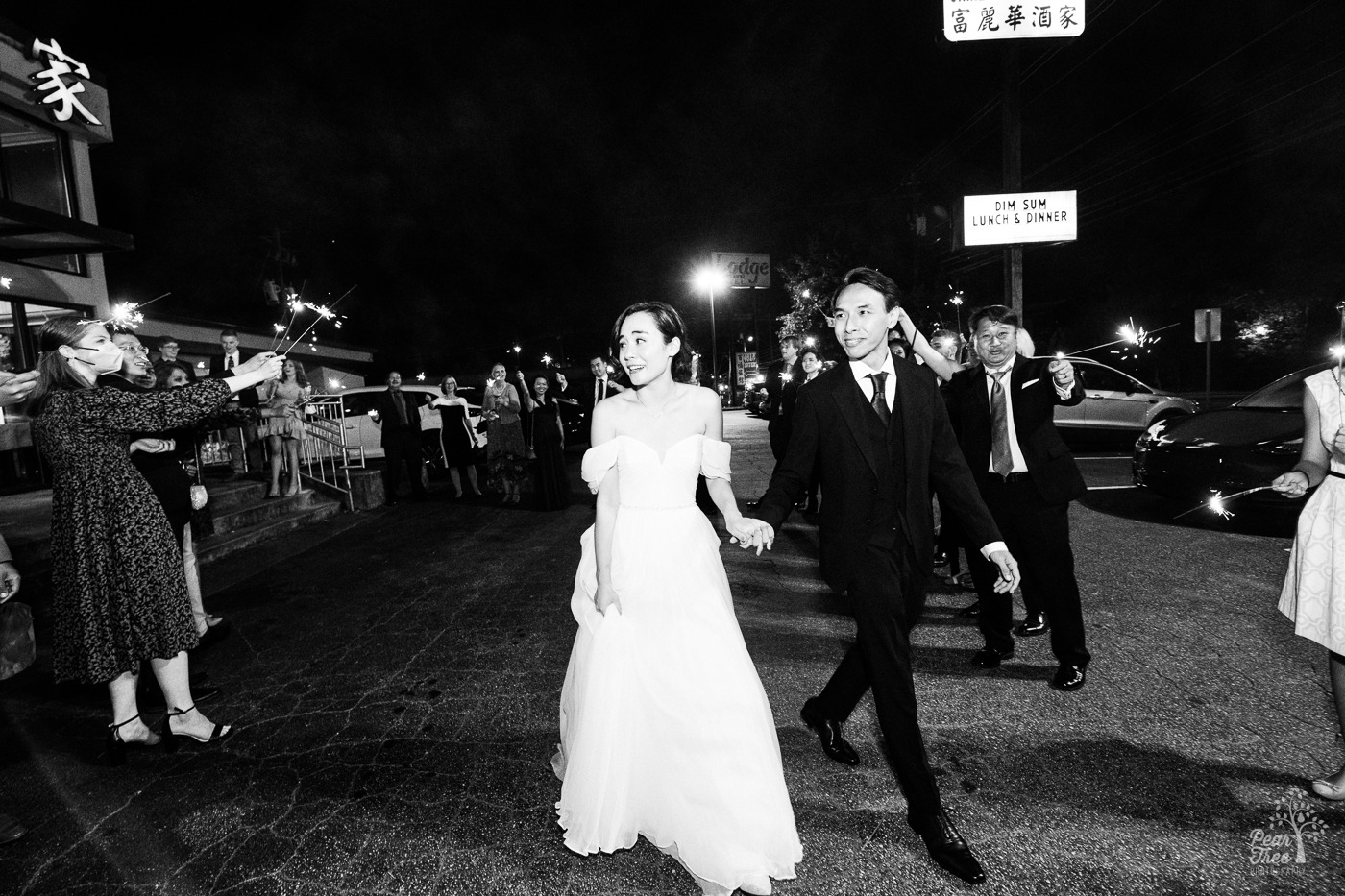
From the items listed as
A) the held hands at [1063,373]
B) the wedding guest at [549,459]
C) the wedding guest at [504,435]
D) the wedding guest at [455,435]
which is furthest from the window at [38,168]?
the held hands at [1063,373]

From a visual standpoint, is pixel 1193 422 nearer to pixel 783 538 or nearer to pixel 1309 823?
pixel 783 538

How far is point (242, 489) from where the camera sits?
28.7 ft

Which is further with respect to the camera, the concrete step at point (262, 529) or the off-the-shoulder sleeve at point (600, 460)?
the concrete step at point (262, 529)

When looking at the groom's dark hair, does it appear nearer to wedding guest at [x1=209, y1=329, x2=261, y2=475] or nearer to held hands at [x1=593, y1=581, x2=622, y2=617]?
held hands at [x1=593, y1=581, x2=622, y2=617]

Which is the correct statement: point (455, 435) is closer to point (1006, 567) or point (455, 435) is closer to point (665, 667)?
point (665, 667)

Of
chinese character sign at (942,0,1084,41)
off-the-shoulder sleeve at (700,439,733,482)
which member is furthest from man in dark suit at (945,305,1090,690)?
chinese character sign at (942,0,1084,41)

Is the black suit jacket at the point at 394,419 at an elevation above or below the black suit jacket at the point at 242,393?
below

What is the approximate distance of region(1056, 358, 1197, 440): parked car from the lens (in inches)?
512

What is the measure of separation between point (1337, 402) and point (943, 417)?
150cm

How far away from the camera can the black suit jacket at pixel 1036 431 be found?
3.73 meters

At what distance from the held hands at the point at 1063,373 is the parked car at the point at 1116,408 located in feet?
35.1

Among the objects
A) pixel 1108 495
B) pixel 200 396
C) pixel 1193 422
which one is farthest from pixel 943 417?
pixel 1108 495
